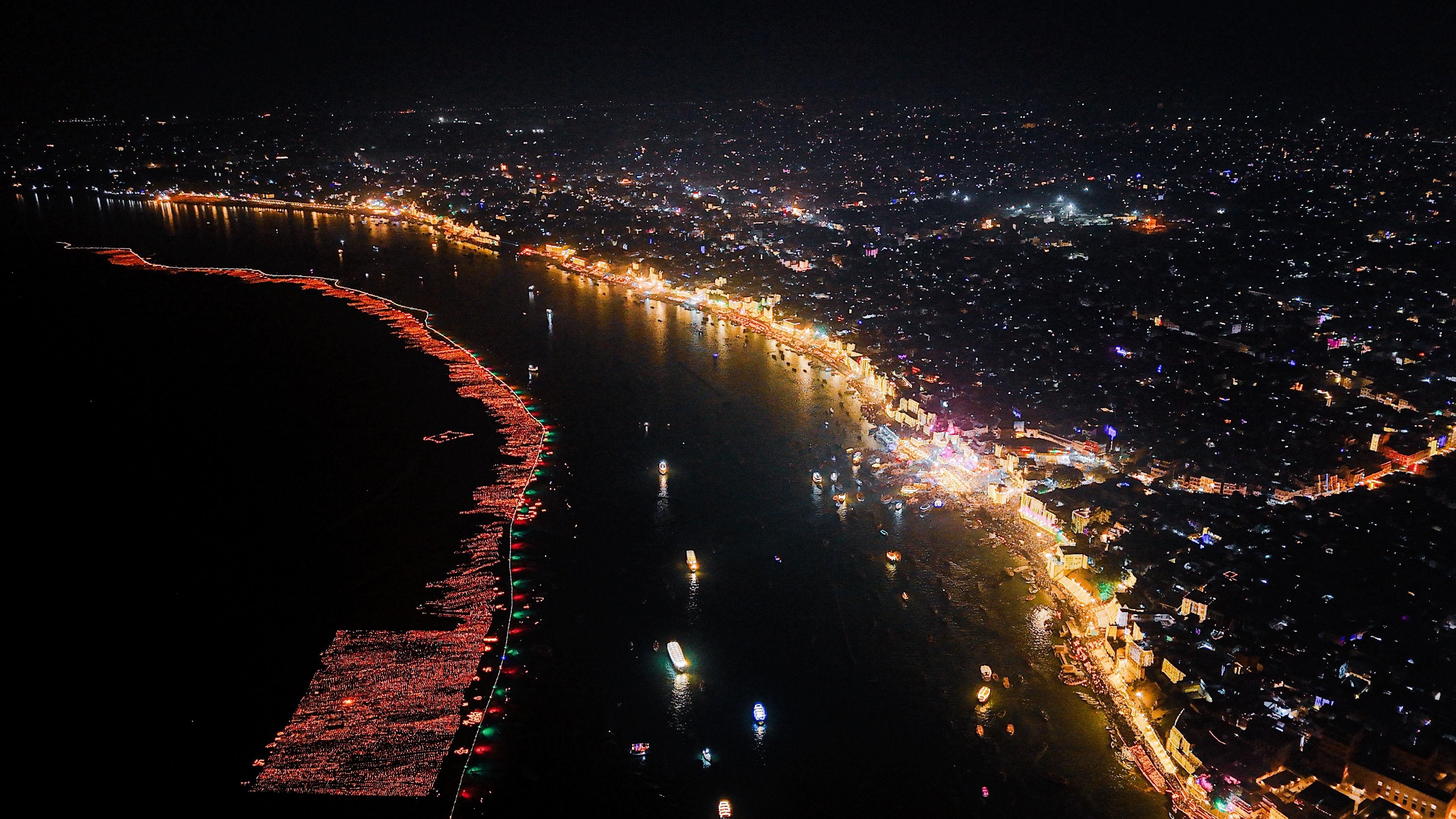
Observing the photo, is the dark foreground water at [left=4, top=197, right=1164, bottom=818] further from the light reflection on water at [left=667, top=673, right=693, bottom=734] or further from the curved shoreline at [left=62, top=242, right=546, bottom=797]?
the curved shoreline at [left=62, top=242, right=546, bottom=797]

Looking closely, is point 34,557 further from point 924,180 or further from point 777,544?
point 924,180

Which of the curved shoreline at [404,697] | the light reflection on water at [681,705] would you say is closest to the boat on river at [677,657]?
the light reflection on water at [681,705]

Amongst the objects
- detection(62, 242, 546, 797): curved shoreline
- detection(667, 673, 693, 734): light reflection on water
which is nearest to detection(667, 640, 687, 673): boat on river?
detection(667, 673, 693, 734): light reflection on water

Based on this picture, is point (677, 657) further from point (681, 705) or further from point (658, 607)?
point (658, 607)

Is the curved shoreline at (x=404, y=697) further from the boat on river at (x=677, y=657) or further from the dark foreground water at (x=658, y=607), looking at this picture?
the boat on river at (x=677, y=657)

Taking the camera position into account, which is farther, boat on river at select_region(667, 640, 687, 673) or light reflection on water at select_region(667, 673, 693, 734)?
boat on river at select_region(667, 640, 687, 673)

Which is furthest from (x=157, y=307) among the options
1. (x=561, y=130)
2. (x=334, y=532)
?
(x=561, y=130)
